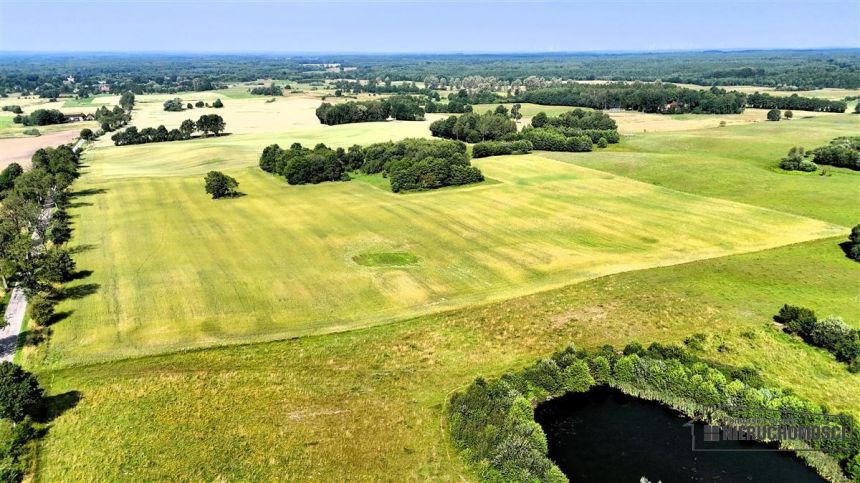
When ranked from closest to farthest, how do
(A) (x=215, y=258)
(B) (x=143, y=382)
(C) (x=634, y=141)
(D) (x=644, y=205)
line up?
(B) (x=143, y=382)
(A) (x=215, y=258)
(D) (x=644, y=205)
(C) (x=634, y=141)

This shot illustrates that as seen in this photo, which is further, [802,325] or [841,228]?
[841,228]

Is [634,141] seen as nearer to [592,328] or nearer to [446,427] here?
[592,328]

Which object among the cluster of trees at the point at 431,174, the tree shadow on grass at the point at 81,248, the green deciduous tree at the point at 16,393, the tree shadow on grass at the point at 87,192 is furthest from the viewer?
the cluster of trees at the point at 431,174

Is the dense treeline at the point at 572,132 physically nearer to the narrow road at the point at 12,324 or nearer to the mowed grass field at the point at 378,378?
the mowed grass field at the point at 378,378

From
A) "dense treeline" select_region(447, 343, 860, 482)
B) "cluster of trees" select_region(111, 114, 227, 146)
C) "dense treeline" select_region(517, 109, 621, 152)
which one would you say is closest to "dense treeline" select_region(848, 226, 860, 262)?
"dense treeline" select_region(447, 343, 860, 482)

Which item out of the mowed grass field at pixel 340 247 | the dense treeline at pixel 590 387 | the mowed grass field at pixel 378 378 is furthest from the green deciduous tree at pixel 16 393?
the dense treeline at pixel 590 387

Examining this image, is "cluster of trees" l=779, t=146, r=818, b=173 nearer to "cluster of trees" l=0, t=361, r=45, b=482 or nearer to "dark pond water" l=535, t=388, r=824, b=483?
"dark pond water" l=535, t=388, r=824, b=483

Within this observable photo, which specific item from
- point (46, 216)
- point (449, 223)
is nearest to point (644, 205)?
point (449, 223)
